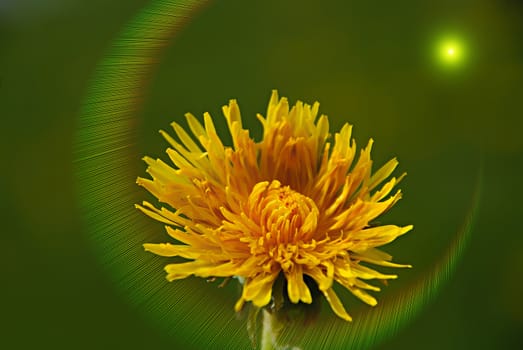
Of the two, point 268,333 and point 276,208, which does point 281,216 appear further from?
point 268,333

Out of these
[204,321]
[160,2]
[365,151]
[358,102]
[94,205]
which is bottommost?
[204,321]

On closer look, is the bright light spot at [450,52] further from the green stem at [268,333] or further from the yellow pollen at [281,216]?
the green stem at [268,333]

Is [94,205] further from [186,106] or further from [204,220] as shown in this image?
[204,220]

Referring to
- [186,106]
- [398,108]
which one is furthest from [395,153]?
[186,106]

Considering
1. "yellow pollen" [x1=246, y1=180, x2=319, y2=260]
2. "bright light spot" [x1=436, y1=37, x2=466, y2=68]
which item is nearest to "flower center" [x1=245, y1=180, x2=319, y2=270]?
"yellow pollen" [x1=246, y1=180, x2=319, y2=260]

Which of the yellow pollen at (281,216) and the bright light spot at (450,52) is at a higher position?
the bright light spot at (450,52)

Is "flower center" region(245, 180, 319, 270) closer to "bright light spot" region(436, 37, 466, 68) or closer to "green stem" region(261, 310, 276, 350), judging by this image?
"green stem" region(261, 310, 276, 350)

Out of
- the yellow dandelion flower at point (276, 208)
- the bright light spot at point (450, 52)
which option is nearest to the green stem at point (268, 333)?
the yellow dandelion flower at point (276, 208)
